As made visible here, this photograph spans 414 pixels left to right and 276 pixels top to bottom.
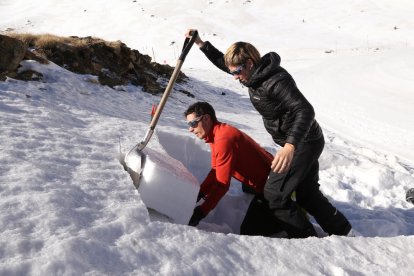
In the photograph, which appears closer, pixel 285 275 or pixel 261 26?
pixel 285 275

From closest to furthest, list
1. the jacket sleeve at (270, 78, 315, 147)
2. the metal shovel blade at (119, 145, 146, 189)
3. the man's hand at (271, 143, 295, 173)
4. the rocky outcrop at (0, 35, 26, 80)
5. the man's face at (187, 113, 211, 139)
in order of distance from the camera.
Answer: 1. the man's hand at (271, 143, 295, 173)
2. the jacket sleeve at (270, 78, 315, 147)
3. the metal shovel blade at (119, 145, 146, 189)
4. the man's face at (187, 113, 211, 139)
5. the rocky outcrop at (0, 35, 26, 80)

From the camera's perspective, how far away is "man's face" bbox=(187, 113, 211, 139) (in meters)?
3.49

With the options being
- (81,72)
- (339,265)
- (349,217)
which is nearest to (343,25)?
(81,72)

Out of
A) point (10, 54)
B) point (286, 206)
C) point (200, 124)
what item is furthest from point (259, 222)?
point (10, 54)

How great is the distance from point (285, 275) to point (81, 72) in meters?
7.68

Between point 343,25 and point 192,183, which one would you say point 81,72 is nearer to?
point 192,183

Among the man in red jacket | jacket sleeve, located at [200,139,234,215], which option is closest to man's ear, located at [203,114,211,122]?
the man in red jacket

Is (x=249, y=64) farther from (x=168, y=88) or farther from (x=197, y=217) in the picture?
(x=197, y=217)

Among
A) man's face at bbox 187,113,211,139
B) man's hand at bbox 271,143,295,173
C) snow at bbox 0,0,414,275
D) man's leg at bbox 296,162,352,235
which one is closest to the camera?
snow at bbox 0,0,414,275

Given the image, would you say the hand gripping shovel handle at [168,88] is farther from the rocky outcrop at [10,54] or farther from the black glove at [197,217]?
the rocky outcrop at [10,54]

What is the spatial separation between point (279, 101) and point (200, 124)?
0.73 meters

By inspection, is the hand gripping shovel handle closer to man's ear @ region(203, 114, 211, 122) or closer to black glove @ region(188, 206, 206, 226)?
man's ear @ region(203, 114, 211, 122)

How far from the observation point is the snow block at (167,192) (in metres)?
3.20

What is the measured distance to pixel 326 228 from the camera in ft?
12.2
